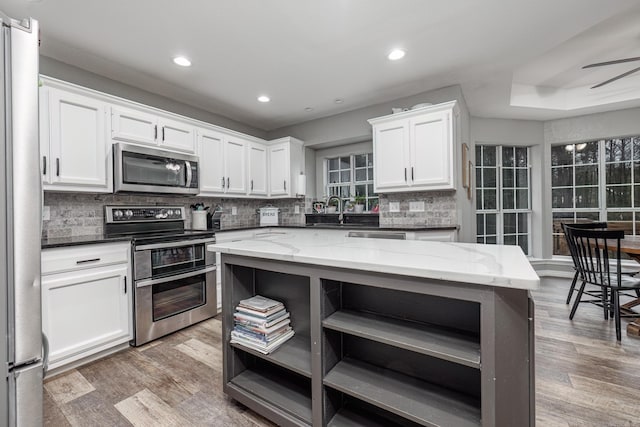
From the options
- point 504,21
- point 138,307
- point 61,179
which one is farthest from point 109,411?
point 504,21

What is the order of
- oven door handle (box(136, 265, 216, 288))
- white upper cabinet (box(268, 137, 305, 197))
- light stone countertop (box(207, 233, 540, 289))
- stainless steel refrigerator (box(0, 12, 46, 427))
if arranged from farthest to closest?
white upper cabinet (box(268, 137, 305, 197)) < oven door handle (box(136, 265, 216, 288)) < light stone countertop (box(207, 233, 540, 289)) < stainless steel refrigerator (box(0, 12, 46, 427))

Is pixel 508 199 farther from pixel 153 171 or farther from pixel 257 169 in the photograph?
pixel 153 171

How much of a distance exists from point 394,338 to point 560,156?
529 centimetres

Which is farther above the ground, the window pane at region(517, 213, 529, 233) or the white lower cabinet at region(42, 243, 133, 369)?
the window pane at region(517, 213, 529, 233)

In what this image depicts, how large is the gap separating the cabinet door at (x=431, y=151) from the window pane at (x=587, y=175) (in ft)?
10.0

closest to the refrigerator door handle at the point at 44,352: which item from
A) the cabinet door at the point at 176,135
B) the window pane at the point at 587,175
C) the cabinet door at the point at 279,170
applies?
the cabinet door at the point at 176,135

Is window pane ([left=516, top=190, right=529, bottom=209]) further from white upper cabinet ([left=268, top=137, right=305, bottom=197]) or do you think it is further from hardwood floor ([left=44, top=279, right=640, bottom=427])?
white upper cabinet ([left=268, top=137, right=305, bottom=197])

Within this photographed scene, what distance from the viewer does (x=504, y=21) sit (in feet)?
7.52

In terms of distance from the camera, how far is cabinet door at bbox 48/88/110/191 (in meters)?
2.39

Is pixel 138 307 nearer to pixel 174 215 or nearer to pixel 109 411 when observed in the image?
pixel 109 411

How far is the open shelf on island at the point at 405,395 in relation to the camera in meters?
1.14

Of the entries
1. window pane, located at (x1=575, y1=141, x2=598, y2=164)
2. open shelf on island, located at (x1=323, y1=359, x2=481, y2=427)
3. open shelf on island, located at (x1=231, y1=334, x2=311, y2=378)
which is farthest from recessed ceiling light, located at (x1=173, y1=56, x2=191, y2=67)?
window pane, located at (x1=575, y1=141, x2=598, y2=164)

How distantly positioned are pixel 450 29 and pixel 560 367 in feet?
8.94

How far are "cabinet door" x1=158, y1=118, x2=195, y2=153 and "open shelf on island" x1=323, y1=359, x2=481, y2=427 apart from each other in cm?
292
